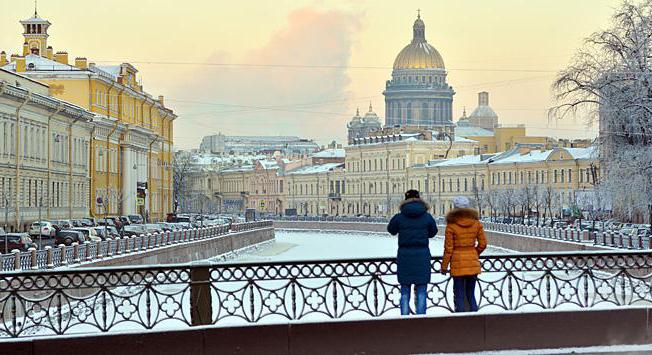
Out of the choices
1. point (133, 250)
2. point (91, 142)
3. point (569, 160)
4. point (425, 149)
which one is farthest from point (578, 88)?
point (425, 149)

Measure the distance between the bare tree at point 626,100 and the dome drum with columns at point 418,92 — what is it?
148180mm

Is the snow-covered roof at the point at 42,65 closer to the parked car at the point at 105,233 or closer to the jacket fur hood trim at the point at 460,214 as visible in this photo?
the parked car at the point at 105,233

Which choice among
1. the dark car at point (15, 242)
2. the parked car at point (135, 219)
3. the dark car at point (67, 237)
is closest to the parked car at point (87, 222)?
the parked car at point (135, 219)

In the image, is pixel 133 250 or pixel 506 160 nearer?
pixel 133 250

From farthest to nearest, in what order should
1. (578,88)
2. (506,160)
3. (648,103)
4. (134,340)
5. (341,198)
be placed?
(341,198) < (506,160) < (578,88) < (648,103) < (134,340)

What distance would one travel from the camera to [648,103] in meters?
37.4

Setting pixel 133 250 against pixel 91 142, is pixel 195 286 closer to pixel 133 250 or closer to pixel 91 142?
pixel 133 250

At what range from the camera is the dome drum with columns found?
623 feet

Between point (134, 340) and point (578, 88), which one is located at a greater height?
point (578, 88)

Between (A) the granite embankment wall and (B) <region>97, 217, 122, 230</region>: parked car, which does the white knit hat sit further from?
(B) <region>97, 217, 122, 230</region>: parked car

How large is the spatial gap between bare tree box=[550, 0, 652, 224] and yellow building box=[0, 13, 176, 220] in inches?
1166

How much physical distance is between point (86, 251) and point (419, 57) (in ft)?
529

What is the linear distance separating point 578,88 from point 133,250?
14.5 m

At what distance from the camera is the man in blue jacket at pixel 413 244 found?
13930 mm
